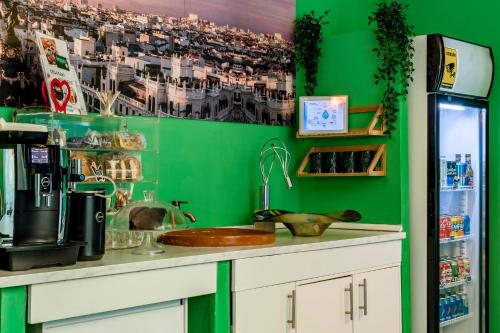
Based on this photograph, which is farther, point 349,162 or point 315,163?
point 315,163

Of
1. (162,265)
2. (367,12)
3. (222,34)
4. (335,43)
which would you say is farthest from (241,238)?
(367,12)

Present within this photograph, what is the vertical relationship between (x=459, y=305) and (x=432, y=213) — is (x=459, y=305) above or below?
below

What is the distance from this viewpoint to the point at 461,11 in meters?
5.02

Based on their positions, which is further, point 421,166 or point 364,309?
point 421,166

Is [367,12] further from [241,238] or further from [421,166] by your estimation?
[241,238]

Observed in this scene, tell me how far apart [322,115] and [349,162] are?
38 centimetres

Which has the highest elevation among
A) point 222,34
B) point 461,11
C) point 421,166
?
point 461,11

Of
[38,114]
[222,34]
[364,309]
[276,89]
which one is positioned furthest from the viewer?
[276,89]

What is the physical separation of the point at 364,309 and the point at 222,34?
75.5 inches

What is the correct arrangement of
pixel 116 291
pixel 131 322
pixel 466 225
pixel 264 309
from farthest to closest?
pixel 466 225 → pixel 264 309 → pixel 131 322 → pixel 116 291

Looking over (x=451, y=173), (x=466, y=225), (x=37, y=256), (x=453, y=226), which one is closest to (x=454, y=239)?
(x=453, y=226)

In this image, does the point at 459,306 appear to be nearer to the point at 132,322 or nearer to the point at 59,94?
the point at 132,322

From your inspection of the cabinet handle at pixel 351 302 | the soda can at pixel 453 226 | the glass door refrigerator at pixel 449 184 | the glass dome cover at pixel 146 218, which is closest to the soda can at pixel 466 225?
the glass door refrigerator at pixel 449 184

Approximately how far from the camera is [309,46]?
4.83m
